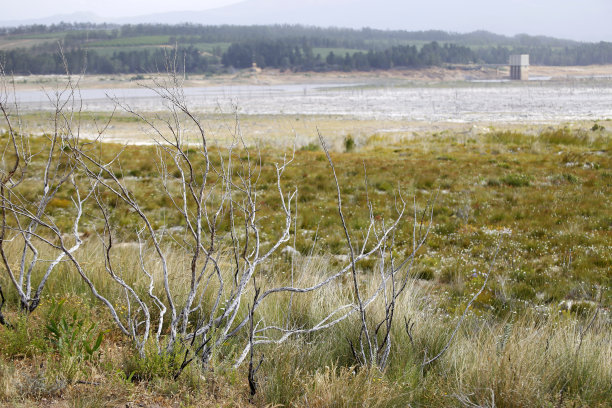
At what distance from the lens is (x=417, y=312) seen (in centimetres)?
421

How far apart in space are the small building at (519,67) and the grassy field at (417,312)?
11746 cm

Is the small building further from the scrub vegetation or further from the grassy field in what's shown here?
the scrub vegetation

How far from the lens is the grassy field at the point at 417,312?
2.86 metres

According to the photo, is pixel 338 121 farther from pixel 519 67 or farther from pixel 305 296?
pixel 519 67

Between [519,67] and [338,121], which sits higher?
[519,67]

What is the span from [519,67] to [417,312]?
129 m

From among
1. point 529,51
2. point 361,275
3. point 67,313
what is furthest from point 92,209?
point 529,51

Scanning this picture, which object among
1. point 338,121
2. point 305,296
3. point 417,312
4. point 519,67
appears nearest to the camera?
point 417,312

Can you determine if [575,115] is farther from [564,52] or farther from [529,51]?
[529,51]

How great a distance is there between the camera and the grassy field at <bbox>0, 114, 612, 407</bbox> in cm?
286

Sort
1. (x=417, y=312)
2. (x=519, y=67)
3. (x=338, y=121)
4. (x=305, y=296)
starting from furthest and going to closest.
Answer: (x=519, y=67), (x=338, y=121), (x=305, y=296), (x=417, y=312)

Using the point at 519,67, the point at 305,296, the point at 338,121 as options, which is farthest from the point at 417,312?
the point at 519,67

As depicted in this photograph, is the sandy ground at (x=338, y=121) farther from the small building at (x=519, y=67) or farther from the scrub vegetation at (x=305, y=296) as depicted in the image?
the scrub vegetation at (x=305, y=296)

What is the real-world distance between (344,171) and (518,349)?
11.8 m
